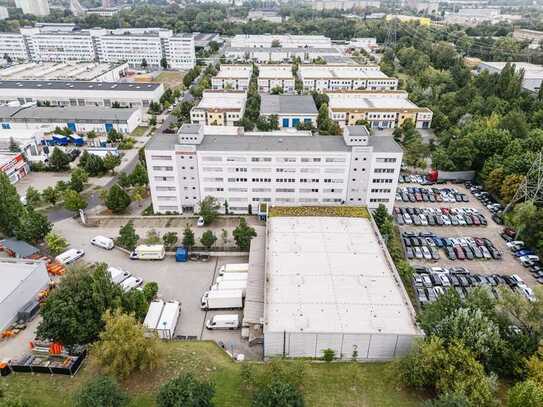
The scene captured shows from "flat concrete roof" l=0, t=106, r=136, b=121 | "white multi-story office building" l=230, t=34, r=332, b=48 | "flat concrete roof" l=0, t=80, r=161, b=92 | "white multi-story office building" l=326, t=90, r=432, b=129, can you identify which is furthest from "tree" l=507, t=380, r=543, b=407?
"white multi-story office building" l=230, t=34, r=332, b=48

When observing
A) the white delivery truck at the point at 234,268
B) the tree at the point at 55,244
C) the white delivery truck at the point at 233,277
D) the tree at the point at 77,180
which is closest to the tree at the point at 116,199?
the tree at the point at 77,180

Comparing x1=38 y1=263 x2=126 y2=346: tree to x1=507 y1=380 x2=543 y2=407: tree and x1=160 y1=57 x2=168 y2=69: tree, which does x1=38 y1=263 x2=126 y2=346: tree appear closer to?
x1=507 y1=380 x2=543 y2=407: tree

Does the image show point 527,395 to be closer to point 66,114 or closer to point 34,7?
point 66,114

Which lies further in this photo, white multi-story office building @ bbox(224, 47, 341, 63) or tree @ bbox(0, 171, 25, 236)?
white multi-story office building @ bbox(224, 47, 341, 63)

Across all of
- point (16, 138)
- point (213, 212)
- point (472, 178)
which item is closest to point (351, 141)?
point (213, 212)

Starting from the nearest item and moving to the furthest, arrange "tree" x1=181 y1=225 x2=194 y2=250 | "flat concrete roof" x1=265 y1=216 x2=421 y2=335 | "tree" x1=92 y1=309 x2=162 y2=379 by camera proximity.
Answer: "tree" x1=92 y1=309 x2=162 y2=379
"flat concrete roof" x1=265 y1=216 x2=421 y2=335
"tree" x1=181 y1=225 x2=194 y2=250

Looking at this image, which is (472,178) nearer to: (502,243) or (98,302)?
(502,243)
